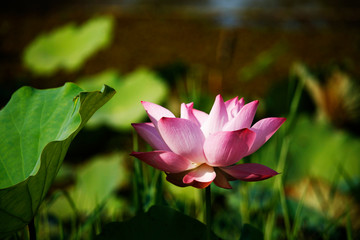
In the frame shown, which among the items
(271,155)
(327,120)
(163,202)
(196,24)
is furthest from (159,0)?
(163,202)

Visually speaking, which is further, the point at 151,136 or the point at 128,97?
the point at 128,97

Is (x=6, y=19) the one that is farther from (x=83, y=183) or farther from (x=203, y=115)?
(x=203, y=115)

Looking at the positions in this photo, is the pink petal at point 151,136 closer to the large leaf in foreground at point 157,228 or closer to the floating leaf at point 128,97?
the large leaf in foreground at point 157,228

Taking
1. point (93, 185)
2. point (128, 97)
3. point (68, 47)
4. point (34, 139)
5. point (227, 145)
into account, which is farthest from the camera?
point (68, 47)

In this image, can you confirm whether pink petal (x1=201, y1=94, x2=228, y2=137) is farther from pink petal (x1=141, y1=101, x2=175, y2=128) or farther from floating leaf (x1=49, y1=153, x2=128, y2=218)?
floating leaf (x1=49, y1=153, x2=128, y2=218)

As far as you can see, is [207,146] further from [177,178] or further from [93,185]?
[93,185]

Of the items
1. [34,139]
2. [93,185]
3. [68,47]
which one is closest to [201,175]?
[34,139]

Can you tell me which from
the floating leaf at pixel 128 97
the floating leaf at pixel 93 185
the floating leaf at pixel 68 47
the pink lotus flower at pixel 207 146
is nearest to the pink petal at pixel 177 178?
the pink lotus flower at pixel 207 146

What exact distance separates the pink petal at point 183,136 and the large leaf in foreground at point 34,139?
0.10m

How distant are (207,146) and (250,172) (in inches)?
2.0

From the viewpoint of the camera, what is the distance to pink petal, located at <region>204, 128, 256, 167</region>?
1.17ft

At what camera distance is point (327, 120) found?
171 centimetres

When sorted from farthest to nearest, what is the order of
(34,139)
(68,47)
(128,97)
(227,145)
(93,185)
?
(68,47)
(128,97)
(93,185)
(34,139)
(227,145)

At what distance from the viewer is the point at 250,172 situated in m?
0.38
